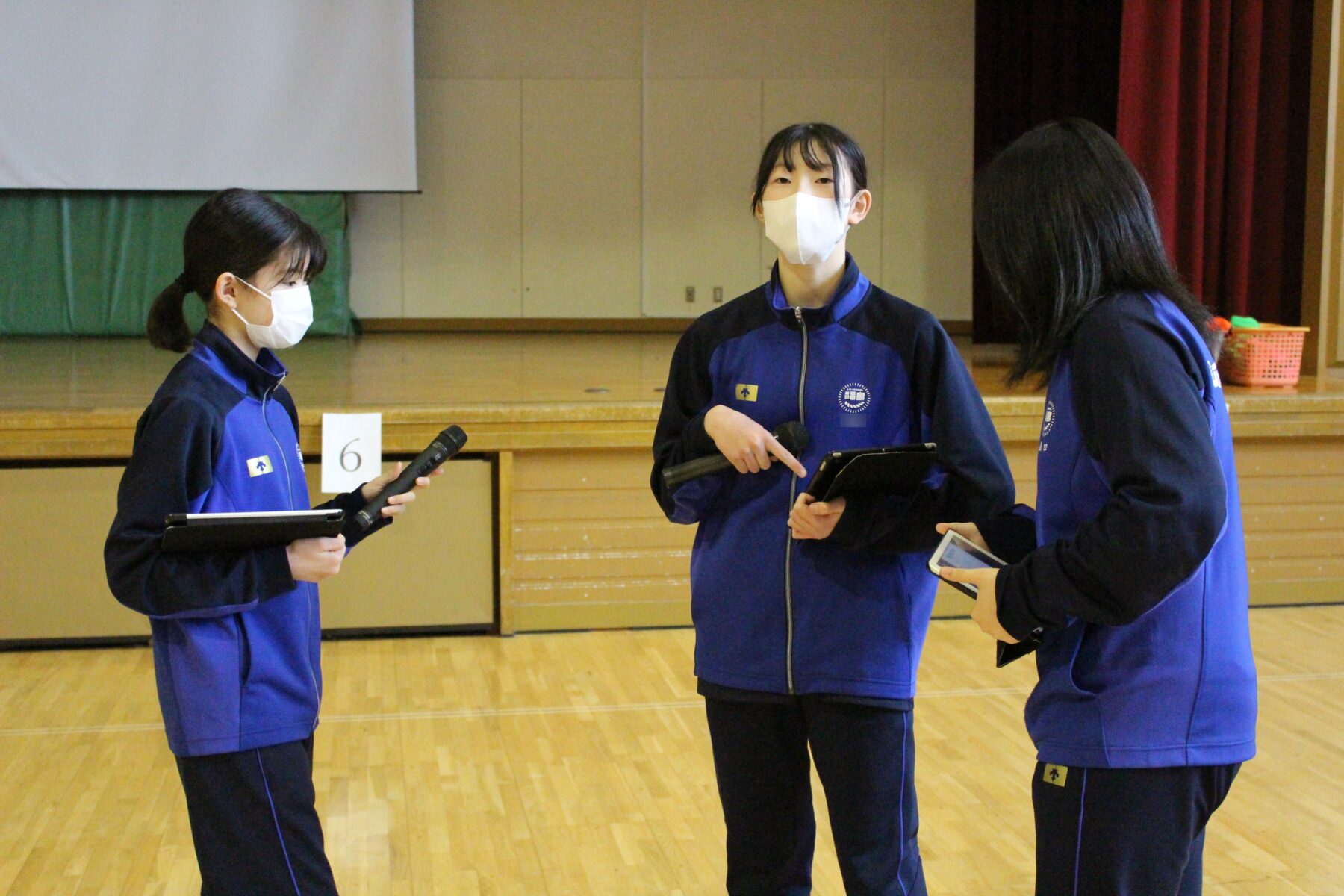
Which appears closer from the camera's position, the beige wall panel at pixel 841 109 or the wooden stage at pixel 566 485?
the wooden stage at pixel 566 485

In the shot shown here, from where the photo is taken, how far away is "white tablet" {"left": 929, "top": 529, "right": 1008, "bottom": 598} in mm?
1232

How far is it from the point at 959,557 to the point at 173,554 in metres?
0.80

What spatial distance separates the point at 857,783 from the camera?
1.46 meters

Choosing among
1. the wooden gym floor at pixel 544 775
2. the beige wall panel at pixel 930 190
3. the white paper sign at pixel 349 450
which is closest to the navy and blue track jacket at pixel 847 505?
the wooden gym floor at pixel 544 775

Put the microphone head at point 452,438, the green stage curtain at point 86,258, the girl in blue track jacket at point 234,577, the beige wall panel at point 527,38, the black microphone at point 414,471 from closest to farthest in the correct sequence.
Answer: the girl in blue track jacket at point 234,577
the black microphone at point 414,471
the microphone head at point 452,438
the green stage curtain at point 86,258
the beige wall panel at point 527,38

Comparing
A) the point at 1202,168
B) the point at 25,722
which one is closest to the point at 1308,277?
the point at 1202,168

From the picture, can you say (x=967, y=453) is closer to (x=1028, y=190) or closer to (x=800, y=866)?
(x=1028, y=190)

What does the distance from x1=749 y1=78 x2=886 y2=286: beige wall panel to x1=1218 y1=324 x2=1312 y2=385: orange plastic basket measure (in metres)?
4.26

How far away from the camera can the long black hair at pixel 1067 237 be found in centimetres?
112

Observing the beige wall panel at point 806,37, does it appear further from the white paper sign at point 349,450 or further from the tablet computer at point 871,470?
the tablet computer at point 871,470

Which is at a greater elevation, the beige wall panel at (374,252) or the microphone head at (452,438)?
the beige wall panel at (374,252)

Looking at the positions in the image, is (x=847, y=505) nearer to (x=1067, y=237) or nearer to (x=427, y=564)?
(x=1067, y=237)

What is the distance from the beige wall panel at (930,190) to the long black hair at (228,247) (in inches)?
277

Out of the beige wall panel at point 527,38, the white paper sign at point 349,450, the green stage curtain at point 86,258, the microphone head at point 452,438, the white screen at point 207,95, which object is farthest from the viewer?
the beige wall panel at point 527,38
